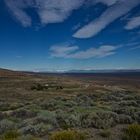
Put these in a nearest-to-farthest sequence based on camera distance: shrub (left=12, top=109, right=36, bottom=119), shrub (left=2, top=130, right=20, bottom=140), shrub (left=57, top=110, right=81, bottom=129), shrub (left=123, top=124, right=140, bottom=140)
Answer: shrub (left=123, top=124, right=140, bottom=140) → shrub (left=2, top=130, right=20, bottom=140) → shrub (left=57, top=110, right=81, bottom=129) → shrub (left=12, top=109, right=36, bottom=119)

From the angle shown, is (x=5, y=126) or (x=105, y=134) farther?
(x=5, y=126)

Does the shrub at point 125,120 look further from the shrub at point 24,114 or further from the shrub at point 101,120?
the shrub at point 24,114

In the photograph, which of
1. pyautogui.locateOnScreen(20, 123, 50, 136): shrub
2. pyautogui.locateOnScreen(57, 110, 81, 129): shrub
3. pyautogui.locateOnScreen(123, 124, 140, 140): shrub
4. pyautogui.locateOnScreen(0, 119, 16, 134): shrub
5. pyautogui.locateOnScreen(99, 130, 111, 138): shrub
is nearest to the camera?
pyautogui.locateOnScreen(123, 124, 140, 140): shrub

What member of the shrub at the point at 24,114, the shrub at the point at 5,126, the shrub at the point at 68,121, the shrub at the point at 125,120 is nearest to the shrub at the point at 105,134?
the shrub at the point at 68,121

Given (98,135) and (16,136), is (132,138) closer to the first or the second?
(98,135)

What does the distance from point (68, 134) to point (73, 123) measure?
2677mm

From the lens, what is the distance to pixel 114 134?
8.98 m

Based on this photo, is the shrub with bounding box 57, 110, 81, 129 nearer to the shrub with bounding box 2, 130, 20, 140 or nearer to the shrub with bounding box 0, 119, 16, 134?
the shrub with bounding box 0, 119, 16, 134

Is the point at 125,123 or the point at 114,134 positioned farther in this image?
the point at 125,123

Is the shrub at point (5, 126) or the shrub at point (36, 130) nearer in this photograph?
the shrub at point (36, 130)

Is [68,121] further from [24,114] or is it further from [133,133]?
[24,114]

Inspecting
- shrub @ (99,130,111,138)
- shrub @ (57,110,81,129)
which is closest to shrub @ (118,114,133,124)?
shrub @ (57,110,81,129)

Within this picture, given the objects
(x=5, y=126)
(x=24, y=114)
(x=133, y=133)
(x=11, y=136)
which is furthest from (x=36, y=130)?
(x=24, y=114)

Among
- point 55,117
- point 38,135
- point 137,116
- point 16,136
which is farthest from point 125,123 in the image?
point 16,136
